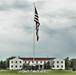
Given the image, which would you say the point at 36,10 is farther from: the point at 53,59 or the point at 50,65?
the point at 53,59

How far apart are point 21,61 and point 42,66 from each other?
66.1 feet

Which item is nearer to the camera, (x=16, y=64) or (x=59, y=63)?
(x=59, y=63)

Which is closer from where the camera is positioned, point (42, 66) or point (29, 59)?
point (42, 66)

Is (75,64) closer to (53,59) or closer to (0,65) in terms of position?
(53,59)

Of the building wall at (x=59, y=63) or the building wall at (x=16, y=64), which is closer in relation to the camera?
the building wall at (x=59, y=63)

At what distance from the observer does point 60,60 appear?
158m

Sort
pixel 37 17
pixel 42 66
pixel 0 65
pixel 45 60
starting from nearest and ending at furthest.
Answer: pixel 37 17
pixel 42 66
pixel 0 65
pixel 45 60

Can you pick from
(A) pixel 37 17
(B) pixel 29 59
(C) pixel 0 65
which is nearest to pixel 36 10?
(A) pixel 37 17

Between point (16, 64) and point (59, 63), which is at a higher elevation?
point (59, 63)

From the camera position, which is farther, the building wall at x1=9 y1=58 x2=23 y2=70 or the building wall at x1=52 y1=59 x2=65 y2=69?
the building wall at x1=9 y1=58 x2=23 y2=70

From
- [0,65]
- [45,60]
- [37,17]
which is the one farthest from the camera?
[45,60]

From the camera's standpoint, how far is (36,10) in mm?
44625

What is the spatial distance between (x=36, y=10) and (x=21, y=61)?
375ft

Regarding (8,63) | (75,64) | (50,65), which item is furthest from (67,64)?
(8,63)
